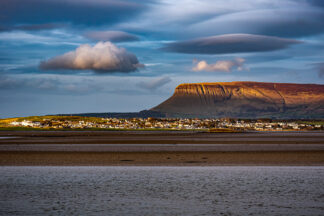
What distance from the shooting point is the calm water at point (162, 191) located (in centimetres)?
1698

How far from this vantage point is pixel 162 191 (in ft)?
69.8

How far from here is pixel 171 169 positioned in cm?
2995

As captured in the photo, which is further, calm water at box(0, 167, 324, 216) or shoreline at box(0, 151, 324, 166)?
shoreline at box(0, 151, 324, 166)

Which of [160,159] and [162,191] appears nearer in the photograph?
[162,191]

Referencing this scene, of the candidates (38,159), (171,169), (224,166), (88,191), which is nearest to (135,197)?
(88,191)

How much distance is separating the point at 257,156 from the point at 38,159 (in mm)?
18892

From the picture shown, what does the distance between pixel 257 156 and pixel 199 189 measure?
17.8 metres

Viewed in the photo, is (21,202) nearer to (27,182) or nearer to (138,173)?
(27,182)

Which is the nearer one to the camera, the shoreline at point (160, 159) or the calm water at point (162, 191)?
the calm water at point (162, 191)

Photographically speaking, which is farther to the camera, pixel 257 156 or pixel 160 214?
pixel 257 156

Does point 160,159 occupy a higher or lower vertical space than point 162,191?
higher

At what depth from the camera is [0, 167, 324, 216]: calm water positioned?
1698 cm

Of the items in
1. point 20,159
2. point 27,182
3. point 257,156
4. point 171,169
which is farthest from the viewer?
point 257,156

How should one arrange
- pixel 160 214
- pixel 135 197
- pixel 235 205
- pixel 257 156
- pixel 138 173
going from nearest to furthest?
pixel 160 214 → pixel 235 205 → pixel 135 197 → pixel 138 173 → pixel 257 156
